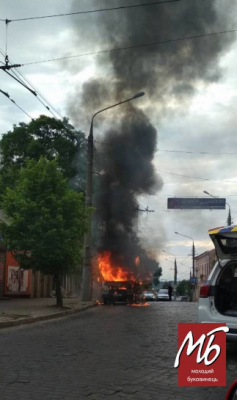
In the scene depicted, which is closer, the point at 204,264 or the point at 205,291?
the point at 205,291

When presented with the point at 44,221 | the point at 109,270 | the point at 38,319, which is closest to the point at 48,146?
the point at 109,270

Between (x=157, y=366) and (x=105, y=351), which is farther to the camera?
(x=105, y=351)

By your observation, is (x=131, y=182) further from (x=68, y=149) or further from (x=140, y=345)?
(x=140, y=345)

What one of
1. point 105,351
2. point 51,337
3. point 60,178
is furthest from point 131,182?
point 105,351

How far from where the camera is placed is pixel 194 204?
3703 cm

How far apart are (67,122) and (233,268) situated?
29232 mm

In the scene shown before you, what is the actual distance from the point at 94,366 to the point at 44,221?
12746mm

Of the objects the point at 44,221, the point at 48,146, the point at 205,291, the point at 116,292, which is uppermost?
the point at 48,146

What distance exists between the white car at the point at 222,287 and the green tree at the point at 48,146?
26.6m

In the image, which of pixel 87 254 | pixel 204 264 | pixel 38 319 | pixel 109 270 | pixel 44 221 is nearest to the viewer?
pixel 38 319

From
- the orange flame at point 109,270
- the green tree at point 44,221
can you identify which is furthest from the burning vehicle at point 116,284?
the green tree at point 44,221

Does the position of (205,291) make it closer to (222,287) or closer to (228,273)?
(222,287)

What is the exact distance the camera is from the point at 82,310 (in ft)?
69.3

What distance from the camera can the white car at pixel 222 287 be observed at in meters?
7.45
